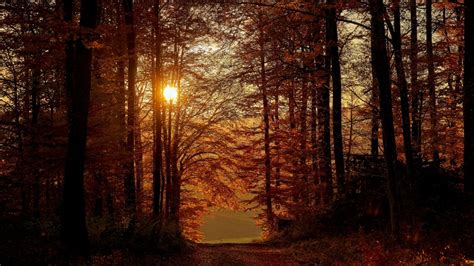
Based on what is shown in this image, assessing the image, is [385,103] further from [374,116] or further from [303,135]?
[303,135]

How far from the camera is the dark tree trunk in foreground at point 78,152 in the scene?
35.1ft

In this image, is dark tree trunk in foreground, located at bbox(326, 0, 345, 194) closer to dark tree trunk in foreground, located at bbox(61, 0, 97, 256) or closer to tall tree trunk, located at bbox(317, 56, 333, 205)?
tall tree trunk, located at bbox(317, 56, 333, 205)

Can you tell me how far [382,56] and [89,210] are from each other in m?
15.1

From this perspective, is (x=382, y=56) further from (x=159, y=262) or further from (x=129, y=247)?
(x=129, y=247)

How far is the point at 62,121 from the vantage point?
1441 cm

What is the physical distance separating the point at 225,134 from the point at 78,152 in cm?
1679

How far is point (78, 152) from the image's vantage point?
11.0 meters

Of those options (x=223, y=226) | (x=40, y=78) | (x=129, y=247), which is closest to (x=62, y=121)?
(x=40, y=78)

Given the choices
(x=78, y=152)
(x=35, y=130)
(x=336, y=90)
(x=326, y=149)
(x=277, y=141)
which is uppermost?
(x=336, y=90)

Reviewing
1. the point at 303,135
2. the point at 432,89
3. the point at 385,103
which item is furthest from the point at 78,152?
the point at 432,89

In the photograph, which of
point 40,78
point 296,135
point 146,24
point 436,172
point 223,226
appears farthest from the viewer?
point 223,226

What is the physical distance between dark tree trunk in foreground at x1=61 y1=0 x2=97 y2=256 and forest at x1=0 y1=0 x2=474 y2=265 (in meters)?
0.03

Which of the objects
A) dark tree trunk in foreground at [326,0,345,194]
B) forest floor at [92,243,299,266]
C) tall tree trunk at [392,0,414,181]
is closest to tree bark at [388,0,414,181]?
tall tree trunk at [392,0,414,181]

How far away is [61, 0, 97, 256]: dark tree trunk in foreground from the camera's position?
421 inches
